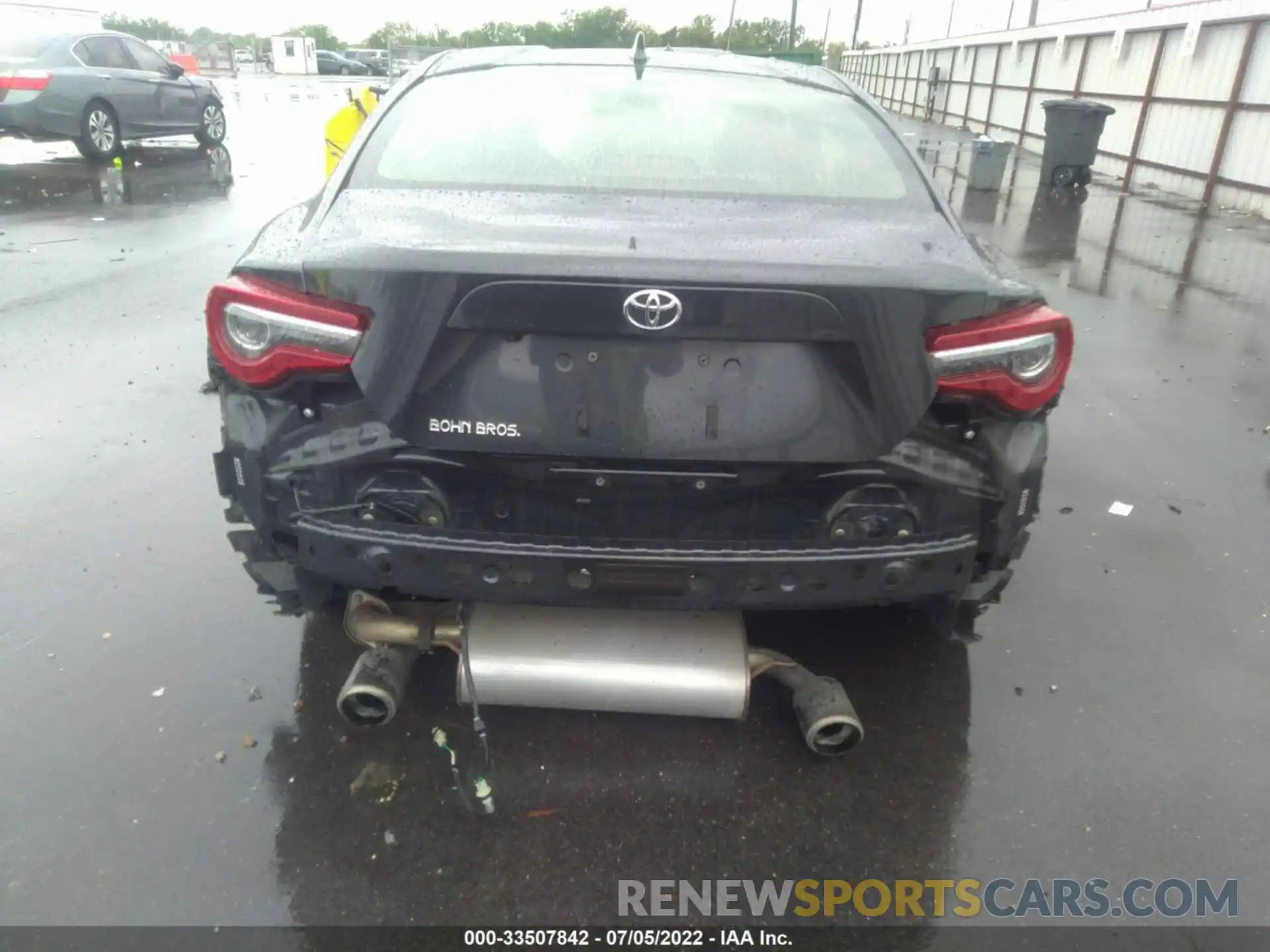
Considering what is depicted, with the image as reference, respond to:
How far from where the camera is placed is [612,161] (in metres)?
2.78

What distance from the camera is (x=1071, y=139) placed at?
48.9 feet

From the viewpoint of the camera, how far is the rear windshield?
107 inches

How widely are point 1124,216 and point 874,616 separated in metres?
11.8

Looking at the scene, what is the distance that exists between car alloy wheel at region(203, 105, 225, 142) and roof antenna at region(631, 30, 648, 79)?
1474 cm

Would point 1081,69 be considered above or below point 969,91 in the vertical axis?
above

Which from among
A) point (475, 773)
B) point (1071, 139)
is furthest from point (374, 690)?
point (1071, 139)

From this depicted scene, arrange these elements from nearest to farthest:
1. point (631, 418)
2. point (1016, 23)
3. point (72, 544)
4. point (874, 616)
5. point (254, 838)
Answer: point (631, 418) < point (254, 838) < point (874, 616) < point (72, 544) < point (1016, 23)

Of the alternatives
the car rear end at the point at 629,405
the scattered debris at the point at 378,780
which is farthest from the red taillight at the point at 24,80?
the scattered debris at the point at 378,780

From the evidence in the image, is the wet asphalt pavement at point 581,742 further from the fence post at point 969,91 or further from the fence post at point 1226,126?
the fence post at point 969,91

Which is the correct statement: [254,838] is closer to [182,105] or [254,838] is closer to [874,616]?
[874,616]

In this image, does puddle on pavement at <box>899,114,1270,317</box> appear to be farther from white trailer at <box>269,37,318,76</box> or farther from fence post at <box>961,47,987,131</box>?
white trailer at <box>269,37,318,76</box>

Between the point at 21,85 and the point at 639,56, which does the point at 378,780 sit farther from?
the point at 21,85

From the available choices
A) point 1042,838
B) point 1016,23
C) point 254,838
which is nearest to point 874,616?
point 1042,838

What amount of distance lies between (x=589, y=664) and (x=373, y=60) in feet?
216
